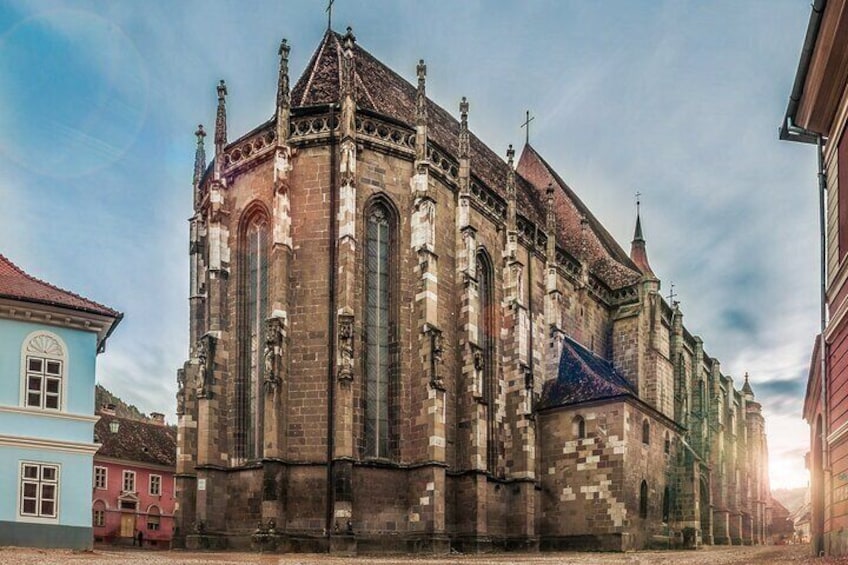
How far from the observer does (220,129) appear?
29.7m

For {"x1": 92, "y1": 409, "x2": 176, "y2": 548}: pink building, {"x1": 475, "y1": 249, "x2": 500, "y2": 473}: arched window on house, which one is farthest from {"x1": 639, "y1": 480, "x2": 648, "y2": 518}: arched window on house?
{"x1": 92, "y1": 409, "x2": 176, "y2": 548}: pink building

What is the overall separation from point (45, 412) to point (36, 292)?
3.27 metres

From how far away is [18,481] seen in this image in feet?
70.3

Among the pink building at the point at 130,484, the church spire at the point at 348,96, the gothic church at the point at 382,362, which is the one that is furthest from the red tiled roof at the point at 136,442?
A: the church spire at the point at 348,96

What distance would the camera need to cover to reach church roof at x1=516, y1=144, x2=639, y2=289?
44.4 m

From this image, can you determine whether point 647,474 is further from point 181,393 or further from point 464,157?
point 181,393

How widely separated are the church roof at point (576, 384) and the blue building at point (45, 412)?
18.0 m

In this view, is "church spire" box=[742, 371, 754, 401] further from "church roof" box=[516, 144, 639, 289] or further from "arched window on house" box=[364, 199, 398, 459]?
"arched window on house" box=[364, 199, 398, 459]

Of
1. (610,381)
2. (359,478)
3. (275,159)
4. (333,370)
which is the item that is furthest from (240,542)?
(610,381)

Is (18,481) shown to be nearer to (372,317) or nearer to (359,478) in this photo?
(359,478)

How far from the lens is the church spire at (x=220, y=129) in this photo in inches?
1153

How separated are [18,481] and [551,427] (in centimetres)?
1983

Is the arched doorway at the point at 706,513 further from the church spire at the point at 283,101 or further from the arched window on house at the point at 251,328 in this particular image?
the church spire at the point at 283,101

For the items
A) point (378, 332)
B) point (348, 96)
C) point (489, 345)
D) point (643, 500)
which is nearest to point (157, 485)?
point (489, 345)
